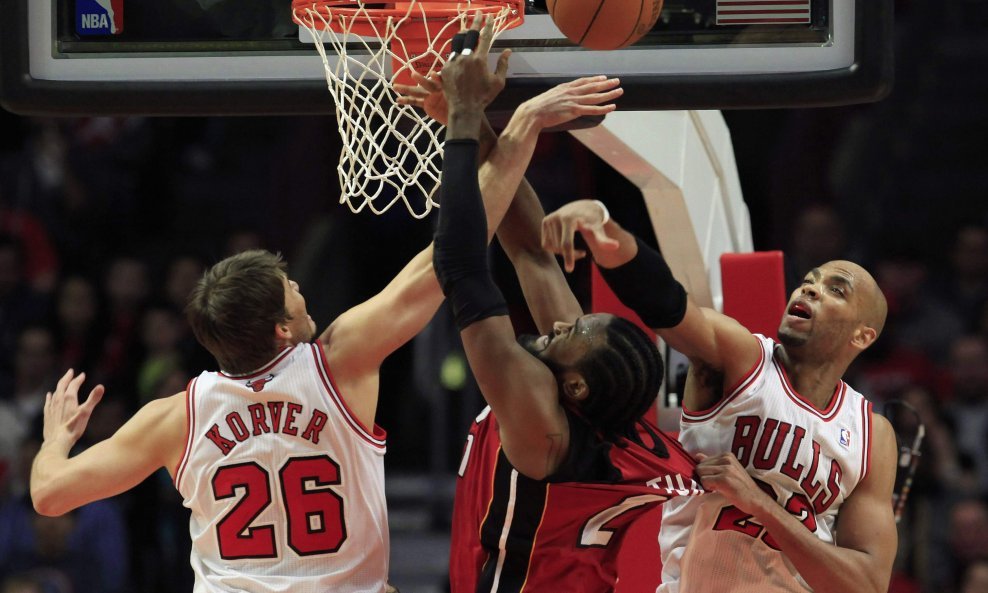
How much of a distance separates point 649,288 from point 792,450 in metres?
0.64

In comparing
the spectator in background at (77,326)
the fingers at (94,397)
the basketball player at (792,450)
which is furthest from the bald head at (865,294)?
the spectator in background at (77,326)

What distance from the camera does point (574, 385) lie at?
294 centimetres

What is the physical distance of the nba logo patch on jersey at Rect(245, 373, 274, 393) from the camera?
3139mm

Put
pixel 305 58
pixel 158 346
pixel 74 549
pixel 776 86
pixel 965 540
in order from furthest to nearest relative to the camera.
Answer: pixel 158 346 < pixel 74 549 < pixel 965 540 < pixel 305 58 < pixel 776 86

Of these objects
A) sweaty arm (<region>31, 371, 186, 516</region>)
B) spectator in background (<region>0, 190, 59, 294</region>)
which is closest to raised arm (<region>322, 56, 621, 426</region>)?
sweaty arm (<region>31, 371, 186, 516</region>)

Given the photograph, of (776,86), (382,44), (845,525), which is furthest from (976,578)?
(382,44)

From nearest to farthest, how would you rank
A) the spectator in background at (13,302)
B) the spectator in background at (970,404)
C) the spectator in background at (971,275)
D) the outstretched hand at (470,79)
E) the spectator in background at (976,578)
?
the outstretched hand at (470,79) → the spectator in background at (976,578) → the spectator in background at (970,404) → the spectator in background at (971,275) → the spectator in background at (13,302)

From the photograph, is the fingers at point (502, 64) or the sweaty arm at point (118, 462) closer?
the fingers at point (502, 64)

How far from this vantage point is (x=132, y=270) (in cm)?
754

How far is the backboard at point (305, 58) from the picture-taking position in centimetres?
324

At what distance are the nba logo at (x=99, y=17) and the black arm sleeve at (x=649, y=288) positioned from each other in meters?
1.39

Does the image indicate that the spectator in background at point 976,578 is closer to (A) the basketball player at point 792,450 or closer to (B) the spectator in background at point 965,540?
(B) the spectator in background at point 965,540

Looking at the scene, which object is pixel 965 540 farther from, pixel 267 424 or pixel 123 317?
pixel 123 317

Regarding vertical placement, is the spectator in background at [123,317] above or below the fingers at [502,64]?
below
